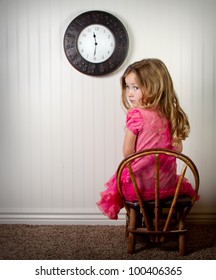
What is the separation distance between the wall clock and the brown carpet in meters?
1.26

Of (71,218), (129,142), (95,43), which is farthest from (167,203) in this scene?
(95,43)

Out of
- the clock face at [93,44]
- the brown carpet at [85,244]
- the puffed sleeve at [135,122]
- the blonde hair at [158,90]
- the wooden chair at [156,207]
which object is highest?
the clock face at [93,44]

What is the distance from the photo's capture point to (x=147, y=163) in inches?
99.1

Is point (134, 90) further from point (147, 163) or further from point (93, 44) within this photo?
point (93, 44)

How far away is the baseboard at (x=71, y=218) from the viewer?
3.34 metres

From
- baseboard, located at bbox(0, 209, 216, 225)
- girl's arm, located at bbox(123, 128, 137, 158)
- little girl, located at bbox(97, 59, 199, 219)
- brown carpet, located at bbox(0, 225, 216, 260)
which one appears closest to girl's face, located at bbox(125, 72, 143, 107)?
little girl, located at bbox(97, 59, 199, 219)

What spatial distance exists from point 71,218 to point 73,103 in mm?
955

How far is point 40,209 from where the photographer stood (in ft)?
11.1

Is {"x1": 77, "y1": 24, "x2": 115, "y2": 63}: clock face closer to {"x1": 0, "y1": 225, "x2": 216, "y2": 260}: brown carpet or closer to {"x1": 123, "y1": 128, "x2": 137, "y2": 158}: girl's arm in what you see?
{"x1": 123, "y1": 128, "x2": 137, "y2": 158}: girl's arm

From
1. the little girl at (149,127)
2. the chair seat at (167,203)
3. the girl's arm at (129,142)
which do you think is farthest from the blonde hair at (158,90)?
the chair seat at (167,203)

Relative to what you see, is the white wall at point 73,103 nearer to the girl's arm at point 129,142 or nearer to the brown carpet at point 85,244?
the brown carpet at point 85,244

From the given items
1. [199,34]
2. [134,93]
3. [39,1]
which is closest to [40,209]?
[134,93]

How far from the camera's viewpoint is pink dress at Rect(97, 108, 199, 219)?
249cm

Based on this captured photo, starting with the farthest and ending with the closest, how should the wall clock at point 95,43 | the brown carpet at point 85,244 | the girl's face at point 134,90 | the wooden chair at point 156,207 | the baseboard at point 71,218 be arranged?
the baseboard at point 71,218
the wall clock at point 95,43
the girl's face at point 134,90
the brown carpet at point 85,244
the wooden chair at point 156,207
